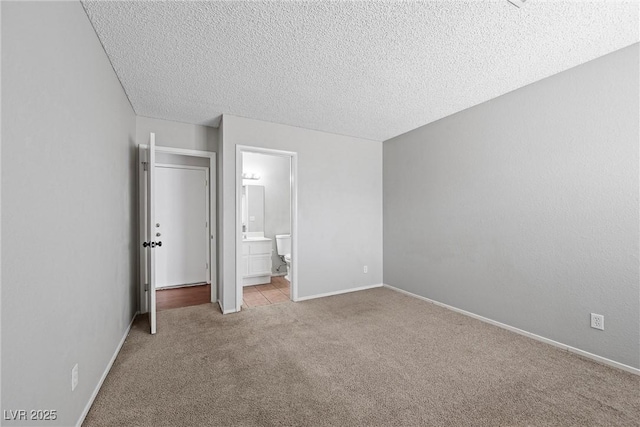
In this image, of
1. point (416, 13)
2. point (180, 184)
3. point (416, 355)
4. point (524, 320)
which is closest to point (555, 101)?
point (416, 13)

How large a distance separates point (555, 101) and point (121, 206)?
412 centimetres

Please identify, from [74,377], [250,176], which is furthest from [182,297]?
[74,377]

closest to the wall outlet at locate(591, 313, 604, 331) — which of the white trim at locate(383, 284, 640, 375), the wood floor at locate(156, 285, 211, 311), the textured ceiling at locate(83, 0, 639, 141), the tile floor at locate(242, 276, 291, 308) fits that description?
the white trim at locate(383, 284, 640, 375)

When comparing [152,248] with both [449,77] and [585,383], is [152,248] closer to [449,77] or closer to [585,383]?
[449,77]

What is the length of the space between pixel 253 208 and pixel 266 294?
1.83 metres

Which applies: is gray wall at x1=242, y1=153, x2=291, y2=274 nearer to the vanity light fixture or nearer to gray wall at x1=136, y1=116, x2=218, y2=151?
the vanity light fixture

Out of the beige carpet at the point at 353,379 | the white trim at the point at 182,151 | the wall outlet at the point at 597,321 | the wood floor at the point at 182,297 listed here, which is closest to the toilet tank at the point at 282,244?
the wood floor at the point at 182,297

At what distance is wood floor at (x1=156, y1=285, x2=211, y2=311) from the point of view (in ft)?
12.2

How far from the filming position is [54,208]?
129cm

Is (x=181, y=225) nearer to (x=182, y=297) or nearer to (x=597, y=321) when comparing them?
(x=182, y=297)

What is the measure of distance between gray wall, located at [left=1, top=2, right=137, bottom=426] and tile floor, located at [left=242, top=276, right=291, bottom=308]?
1.79 m

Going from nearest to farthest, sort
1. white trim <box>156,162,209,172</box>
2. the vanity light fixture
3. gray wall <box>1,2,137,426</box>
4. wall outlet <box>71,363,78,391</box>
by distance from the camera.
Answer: gray wall <box>1,2,137,426</box>, wall outlet <box>71,363,78,391</box>, white trim <box>156,162,209,172</box>, the vanity light fixture

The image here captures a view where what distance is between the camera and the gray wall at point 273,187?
5461 millimetres

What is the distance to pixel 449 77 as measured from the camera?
2.52 metres
